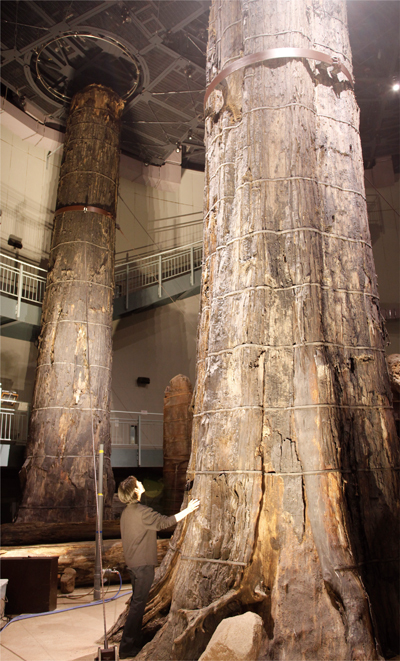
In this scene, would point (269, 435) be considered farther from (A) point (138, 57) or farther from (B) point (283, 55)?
(A) point (138, 57)

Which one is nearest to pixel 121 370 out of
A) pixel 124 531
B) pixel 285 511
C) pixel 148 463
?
pixel 148 463

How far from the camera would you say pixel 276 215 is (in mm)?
3238

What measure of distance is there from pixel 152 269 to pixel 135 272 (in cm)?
46

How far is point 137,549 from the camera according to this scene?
313cm

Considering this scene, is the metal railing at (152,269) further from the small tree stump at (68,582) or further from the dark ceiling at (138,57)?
the small tree stump at (68,582)

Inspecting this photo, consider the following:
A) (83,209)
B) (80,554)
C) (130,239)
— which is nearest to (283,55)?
(80,554)

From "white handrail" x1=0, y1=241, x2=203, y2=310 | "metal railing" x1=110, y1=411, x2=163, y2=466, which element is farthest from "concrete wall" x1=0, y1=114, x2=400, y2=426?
"white handrail" x1=0, y1=241, x2=203, y2=310

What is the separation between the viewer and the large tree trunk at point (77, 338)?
7078mm

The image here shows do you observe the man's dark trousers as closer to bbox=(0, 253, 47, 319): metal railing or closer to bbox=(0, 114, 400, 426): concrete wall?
bbox=(0, 253, 47, 319): metal railing

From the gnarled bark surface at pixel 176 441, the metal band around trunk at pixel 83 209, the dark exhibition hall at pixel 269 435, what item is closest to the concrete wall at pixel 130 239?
the metal band around trunk at pixel 83 209

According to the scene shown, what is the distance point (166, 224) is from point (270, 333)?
1019 centimetres

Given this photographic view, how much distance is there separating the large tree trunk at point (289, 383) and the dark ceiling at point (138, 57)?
608 cm

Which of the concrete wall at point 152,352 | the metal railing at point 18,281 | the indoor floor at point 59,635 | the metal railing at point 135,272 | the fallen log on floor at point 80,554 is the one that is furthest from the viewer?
→ the concrete wall at point 152,352

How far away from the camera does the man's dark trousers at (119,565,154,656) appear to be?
114 inches
